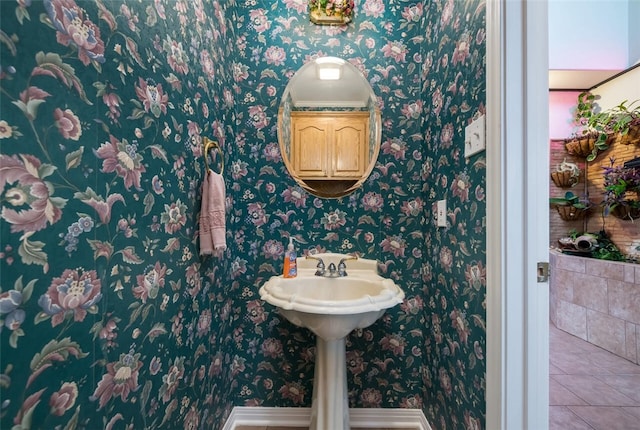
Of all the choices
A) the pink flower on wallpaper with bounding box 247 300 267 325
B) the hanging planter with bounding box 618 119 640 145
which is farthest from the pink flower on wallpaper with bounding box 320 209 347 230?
the hanging planter with bounding box 618 119 640 145

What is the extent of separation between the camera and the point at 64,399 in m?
0.54

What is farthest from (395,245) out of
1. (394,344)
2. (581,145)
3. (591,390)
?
(581,145)

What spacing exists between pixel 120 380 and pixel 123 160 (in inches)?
21.8

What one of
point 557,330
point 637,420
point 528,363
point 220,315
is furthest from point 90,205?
point 557,330

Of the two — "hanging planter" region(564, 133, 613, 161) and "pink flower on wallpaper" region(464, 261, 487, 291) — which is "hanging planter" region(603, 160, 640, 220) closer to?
"hanging planter" region(564, 133, 613, 161)

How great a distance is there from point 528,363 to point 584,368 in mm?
1874

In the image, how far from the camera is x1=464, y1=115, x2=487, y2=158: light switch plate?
0.87 metres

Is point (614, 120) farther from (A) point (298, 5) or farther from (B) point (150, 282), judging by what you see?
(B) point (150, 282)

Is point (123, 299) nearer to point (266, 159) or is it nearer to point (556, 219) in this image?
point (266, 159)

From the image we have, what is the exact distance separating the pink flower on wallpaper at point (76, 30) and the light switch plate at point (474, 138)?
1.04 metres

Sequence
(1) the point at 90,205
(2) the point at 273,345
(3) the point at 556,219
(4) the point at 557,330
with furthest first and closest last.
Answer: (3) the point at 556,219 → (4) the point at 557,330 → (2) the point at 273,345 → (1) the point at 90,205

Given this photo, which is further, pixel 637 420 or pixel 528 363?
pixel 637 420

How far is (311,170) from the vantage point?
1.52 metres

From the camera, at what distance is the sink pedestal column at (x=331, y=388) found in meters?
1.21
